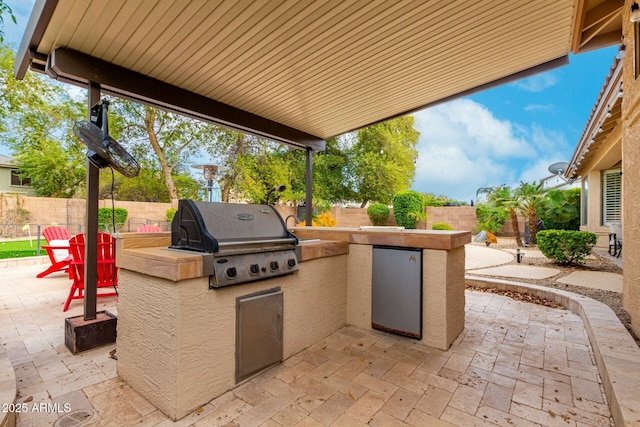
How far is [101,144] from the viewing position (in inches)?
103

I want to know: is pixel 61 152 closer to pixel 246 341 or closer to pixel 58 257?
pixel 58 257

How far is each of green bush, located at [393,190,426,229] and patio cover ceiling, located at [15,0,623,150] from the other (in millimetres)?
10722

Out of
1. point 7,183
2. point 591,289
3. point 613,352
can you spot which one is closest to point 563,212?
point 591,289

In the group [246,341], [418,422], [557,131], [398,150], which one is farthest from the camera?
[557,131]

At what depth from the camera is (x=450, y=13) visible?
239 centimetres

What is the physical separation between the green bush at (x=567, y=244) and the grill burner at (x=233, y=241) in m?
6.44

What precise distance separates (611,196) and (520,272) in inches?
217

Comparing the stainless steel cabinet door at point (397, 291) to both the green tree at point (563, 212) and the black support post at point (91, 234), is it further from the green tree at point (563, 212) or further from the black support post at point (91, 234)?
the green tree at point (563, 212)

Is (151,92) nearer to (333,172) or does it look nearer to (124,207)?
(124,207)

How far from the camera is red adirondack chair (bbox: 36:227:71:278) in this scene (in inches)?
192

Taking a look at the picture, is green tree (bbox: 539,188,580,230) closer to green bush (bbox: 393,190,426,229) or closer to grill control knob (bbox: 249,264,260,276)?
green bush (bbox: 393,190,426,229)

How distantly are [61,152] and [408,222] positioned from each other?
16.6 m

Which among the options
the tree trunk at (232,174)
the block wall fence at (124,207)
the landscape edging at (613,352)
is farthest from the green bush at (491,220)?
the tree trunk at (232,174)

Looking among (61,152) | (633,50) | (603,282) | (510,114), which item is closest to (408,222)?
(603,282)
